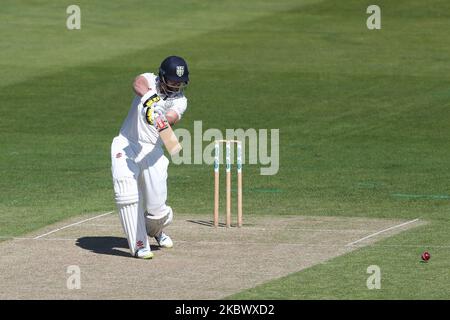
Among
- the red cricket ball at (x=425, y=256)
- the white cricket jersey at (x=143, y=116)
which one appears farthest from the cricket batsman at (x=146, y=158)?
the red cricket ball at (x=425, y=256)

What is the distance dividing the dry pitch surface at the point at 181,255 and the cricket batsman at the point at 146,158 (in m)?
0.35

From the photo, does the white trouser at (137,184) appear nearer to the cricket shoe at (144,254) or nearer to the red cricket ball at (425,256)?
the cricket shoe at (144,254)

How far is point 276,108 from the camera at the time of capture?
2983cm

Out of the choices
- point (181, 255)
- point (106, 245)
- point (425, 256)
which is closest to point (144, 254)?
point (181, 255)

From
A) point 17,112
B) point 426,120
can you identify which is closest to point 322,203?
point 426,120

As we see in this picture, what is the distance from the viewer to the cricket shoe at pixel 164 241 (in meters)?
16.3

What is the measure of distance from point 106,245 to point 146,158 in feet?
4.33

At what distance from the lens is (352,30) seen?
122ft

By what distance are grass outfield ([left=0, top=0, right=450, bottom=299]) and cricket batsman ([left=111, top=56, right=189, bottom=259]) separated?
7.05 feet

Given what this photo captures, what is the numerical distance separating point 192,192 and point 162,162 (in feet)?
16.5

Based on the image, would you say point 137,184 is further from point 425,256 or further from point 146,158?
point 425,256

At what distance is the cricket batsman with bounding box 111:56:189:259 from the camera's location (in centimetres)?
1571

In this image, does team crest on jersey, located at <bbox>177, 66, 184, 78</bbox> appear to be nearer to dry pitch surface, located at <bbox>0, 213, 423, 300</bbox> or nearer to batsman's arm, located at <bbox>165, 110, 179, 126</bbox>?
batsman's arm, located at <bbox>165, 110, 179, 126</bbox>

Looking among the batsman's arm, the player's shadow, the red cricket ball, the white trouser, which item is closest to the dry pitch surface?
the player's shadow
